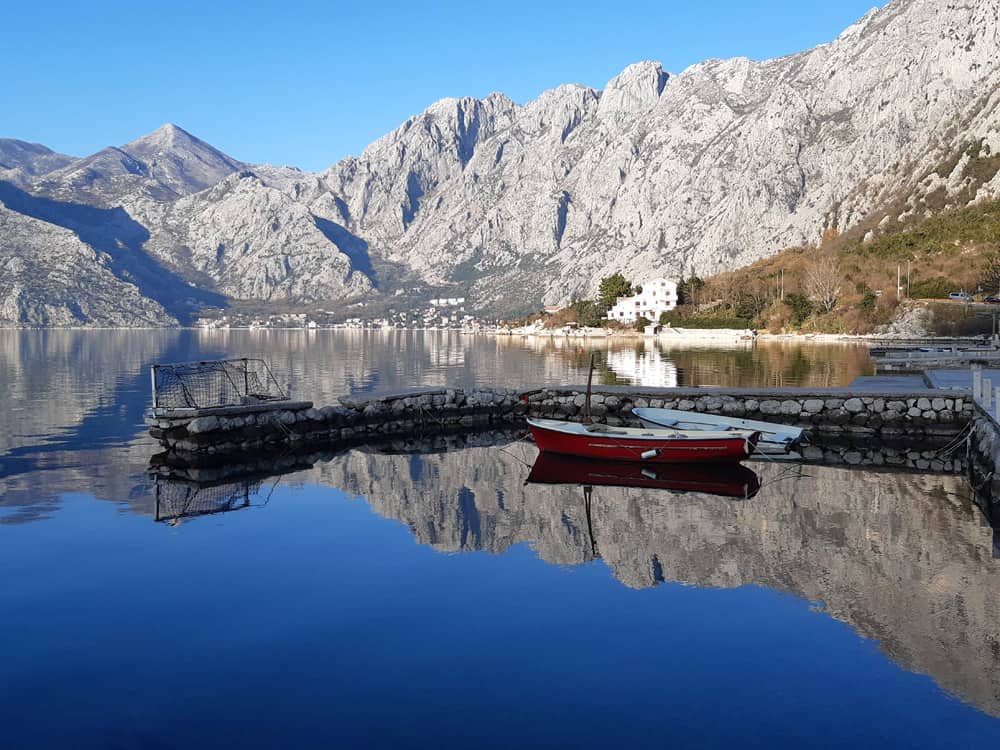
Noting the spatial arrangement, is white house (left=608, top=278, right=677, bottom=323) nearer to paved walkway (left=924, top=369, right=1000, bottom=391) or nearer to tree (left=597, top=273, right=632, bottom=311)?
tree (left=597, top=273, right=632, bottom=311)

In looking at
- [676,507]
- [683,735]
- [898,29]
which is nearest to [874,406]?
[676,507]

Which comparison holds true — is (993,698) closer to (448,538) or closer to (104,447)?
(448,538)

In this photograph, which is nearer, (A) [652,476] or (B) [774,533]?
(B) [774,533]

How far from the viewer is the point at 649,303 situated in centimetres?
15488

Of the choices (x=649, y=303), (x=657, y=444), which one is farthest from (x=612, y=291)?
(x=657, y=444)

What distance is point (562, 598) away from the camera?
43.2 feet

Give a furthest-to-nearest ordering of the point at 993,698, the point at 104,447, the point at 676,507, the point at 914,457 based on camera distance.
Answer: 1. the point at 104,447
2. the point at 914,457
3. the point at 676,507
4. the point at 993,698

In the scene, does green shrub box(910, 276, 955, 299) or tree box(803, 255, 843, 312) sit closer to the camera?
green shrub box(910, 276, 955, 299)

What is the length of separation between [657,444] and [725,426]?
4570mm

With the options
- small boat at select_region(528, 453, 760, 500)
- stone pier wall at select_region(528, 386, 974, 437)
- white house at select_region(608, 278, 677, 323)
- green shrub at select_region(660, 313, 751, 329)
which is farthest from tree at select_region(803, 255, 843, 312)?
small boat at select_region(528, 453, 760, 500)

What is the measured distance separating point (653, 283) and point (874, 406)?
127m

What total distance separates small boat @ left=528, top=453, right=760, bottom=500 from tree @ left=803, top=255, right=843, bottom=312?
99.8 m

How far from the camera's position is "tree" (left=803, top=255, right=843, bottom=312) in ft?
384

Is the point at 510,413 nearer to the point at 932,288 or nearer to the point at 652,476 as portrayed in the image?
the point at 652,476
